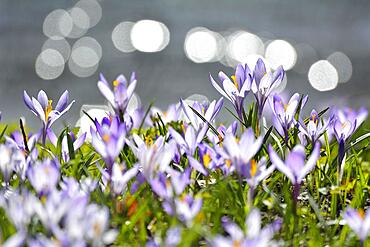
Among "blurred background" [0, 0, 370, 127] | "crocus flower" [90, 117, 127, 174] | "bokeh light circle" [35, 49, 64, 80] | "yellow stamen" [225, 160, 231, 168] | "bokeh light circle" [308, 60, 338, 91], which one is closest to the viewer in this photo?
"crocus flower" [90, 117, 127, 174]

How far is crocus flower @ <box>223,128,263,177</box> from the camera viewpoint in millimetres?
1752

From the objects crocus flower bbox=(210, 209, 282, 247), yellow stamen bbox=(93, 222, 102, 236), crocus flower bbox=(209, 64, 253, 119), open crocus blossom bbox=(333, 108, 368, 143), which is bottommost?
crocus flower bbox=(210, 209, 282, 247)

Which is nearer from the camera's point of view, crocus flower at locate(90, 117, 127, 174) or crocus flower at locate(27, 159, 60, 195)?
crocus flower at locate(27, 159, 60, 195)

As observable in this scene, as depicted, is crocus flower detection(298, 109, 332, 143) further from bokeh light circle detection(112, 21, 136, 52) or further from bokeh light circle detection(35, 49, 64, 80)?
bokeh light circle detection(112, 21, 136, 52)

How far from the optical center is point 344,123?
2203 millimetres

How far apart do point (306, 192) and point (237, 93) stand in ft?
1.18

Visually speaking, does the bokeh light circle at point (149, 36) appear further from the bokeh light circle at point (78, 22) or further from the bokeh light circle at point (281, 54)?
the bokeh light circle at point (281, 54)

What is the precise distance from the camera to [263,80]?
223 cm

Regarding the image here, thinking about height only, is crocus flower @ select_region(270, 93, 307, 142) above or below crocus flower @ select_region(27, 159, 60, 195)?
above

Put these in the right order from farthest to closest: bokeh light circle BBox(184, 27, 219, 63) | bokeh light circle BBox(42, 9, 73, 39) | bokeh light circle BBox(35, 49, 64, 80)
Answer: bokeh light circle BBox(42, 9, 73, 39) < bokeh light circle BBox(184, 27, 219, 63) < bokeh light circle BBox(35, 49, 64, 80)

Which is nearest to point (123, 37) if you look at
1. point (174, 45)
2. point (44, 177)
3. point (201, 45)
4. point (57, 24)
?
point (174, 45)

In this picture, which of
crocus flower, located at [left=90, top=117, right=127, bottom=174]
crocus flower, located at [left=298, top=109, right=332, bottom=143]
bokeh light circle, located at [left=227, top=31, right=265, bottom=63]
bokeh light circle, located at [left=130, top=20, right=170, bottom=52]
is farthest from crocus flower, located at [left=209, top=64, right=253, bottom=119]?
bokeh light circle, located at [left=130, top=20, right=170, bottom=52]

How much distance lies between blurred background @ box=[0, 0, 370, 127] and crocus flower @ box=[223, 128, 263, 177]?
8174mm

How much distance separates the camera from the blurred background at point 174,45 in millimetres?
11594
